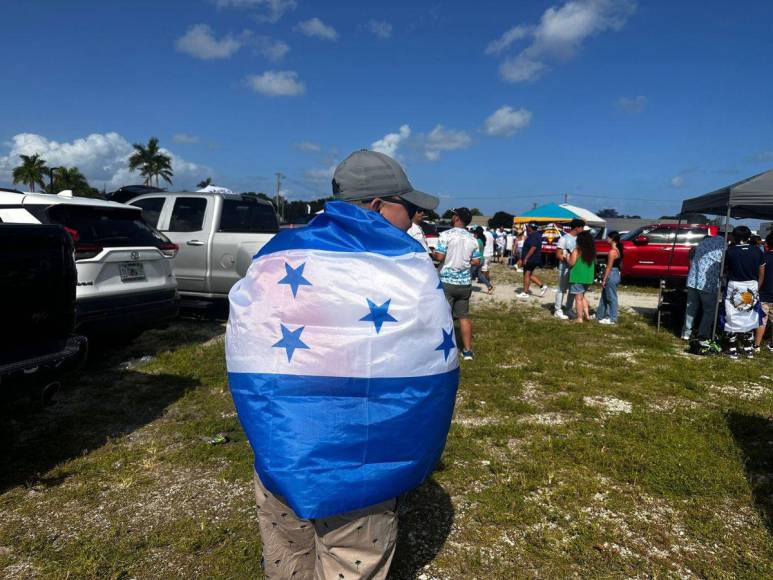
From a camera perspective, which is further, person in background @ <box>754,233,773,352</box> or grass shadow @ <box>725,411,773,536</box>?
person in background @ <box>754,233,773,352</box>

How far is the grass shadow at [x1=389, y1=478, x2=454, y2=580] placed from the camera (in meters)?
2.55

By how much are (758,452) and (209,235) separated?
23.4 ft

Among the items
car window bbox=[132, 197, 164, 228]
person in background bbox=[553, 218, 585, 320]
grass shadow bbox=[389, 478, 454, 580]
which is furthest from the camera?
person in background bbox=[553, 218, 585, 320]

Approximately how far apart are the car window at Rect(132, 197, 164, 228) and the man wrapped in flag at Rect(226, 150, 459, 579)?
751 centimetres

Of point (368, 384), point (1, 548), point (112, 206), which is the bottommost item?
point (1, 548)

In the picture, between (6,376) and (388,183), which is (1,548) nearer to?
(6,376)

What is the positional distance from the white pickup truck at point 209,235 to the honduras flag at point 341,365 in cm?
640

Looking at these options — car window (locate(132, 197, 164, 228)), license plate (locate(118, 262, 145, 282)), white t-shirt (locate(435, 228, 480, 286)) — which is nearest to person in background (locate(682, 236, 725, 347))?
white t-shirt (locate(435, 228, 480, 286))

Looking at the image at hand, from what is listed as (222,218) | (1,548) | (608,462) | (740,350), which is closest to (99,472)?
(1,548)

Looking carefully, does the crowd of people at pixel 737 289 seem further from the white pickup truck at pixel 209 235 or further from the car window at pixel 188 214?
the car window at pixel 188 214

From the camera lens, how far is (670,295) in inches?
354

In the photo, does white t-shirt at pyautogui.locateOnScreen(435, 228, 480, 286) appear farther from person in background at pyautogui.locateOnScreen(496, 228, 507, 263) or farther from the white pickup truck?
person in background at pyautogui.locateOnScreen(496, 228, 507, 263)

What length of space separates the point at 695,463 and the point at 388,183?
3.34 meters

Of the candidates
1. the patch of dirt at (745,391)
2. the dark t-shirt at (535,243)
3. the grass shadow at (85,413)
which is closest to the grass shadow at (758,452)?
the patch of dirt at (745,391)
